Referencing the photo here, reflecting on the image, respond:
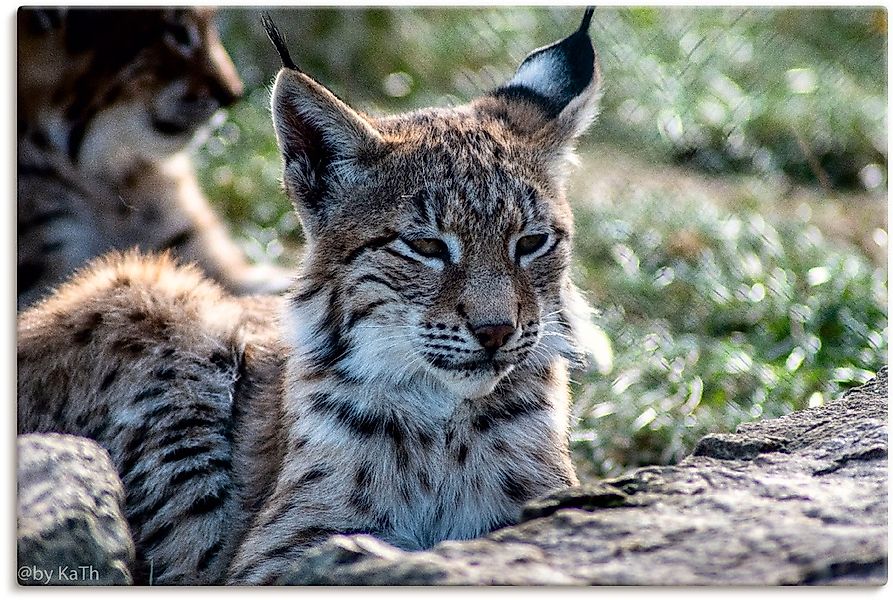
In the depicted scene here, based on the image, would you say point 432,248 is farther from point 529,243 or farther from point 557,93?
point 557,93

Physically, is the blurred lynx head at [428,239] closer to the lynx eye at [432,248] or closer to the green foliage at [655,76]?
the lynx eye at [432,248]

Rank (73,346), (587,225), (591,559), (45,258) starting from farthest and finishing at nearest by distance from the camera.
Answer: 1. (587,225)
2. (45,258)
3. (73,346)
4. (591,559)

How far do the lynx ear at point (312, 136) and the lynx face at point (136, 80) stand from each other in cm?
246

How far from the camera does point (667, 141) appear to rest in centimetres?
803

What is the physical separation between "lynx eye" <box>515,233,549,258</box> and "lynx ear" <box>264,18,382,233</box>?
0.57m

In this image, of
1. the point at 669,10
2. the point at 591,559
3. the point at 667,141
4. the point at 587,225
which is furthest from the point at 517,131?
the point at 667,141

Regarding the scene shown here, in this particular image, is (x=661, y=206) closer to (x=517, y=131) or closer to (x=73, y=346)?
(x=517, y=131)

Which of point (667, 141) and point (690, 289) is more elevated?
point (667, 141)

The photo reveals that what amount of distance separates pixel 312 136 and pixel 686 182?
4581 mm

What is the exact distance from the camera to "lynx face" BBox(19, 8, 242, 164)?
6.20 m

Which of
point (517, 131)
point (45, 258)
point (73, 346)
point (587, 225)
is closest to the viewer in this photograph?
point (517, 131)

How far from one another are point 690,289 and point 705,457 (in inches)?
118

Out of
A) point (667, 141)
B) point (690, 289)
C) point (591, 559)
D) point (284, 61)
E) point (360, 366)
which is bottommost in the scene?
point (591, 559)

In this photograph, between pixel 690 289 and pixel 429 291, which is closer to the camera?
pixel 429 291
